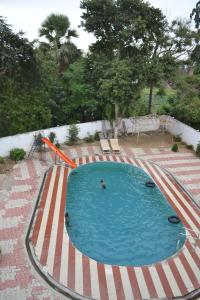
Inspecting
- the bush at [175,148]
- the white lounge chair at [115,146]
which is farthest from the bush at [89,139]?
the bush at [175,148]

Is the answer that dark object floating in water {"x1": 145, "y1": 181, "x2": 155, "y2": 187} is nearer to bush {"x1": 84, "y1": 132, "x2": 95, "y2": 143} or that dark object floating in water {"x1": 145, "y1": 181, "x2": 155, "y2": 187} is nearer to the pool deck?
the pool deck

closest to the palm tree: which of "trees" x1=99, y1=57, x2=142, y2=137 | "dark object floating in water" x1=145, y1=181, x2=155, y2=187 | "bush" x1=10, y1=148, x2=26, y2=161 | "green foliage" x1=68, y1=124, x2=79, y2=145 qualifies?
"trees" x1=99, y1=57, x2=142, y2=137

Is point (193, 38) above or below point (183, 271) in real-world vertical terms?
above

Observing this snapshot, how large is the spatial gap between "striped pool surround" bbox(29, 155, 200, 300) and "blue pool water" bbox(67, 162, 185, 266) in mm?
595

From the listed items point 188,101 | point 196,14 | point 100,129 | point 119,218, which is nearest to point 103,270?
point 119,218

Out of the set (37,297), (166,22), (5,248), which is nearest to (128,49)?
(166,22)

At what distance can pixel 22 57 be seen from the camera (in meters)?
19.7

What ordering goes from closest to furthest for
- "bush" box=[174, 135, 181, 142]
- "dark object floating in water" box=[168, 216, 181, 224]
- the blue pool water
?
the blue pool water → "dark object floating in water" box=[168, 216, 181, 224] → "bush" box=[174, 135, 181, 142]

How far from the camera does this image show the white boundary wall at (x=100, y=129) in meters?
23.0

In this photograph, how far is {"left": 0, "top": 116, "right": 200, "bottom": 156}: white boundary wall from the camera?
22969 mm

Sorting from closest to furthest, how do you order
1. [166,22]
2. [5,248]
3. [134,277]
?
[134,277], [5,248], [166,22]

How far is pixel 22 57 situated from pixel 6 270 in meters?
12.6

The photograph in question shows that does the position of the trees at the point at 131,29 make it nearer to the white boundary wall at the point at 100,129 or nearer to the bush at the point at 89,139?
the white boundary wall at the point at 100,129

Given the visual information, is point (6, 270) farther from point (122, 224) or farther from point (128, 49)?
point (128, 49)
